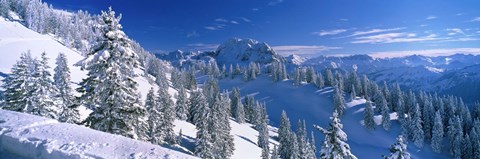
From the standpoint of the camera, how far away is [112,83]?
1662cm

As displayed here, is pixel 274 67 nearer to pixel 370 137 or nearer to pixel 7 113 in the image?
pixel 370 137

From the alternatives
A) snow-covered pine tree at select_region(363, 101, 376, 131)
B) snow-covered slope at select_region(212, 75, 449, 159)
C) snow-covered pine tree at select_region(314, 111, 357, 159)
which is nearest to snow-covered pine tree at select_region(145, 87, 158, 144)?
snow-covered pine tree at select_region(314, 111, 357, 159)

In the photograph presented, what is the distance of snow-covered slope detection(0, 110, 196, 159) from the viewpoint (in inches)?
254

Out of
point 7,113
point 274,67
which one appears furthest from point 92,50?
point 274,67

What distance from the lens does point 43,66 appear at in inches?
1158

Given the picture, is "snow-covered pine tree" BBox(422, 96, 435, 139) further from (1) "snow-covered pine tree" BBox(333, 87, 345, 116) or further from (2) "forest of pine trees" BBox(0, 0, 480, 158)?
(1) "snow-covered pine tree" BBox(333, 87, 345, 116)

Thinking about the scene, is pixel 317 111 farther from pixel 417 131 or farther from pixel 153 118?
pixel 153 118

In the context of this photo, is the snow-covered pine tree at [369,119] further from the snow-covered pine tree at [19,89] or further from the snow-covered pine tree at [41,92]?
the snow-covered pine tree at [19,89]

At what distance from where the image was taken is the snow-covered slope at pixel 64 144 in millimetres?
6461

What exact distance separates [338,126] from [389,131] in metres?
92.6

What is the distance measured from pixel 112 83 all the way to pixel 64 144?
10.4 meters

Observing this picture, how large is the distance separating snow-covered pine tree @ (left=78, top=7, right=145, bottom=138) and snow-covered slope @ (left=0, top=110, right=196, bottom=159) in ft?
28.1

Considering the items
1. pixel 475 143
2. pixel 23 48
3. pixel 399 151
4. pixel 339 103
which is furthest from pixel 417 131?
pixel 23 48

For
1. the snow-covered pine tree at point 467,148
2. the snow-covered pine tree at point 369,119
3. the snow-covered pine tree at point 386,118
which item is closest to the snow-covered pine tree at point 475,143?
the snow-covered pine tree at point 467,148
